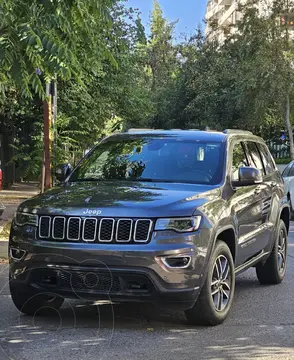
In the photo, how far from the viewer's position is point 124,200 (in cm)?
495

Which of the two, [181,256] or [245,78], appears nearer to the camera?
[181,256]

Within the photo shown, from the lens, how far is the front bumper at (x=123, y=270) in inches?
184

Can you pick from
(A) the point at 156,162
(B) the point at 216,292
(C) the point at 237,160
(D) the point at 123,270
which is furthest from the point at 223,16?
(D) the point at 123,270

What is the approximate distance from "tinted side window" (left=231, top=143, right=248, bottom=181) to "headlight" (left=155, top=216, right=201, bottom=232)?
1.25m

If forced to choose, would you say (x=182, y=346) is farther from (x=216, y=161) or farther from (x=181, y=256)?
(x=216, y=161)

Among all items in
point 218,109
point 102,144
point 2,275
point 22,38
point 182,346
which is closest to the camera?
point 182,346

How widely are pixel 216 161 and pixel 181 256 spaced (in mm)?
1557

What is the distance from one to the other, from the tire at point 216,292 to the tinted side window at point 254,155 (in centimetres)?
186

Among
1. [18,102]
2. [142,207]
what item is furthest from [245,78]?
[142,207]

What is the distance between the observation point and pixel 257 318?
→ 5602 millimetres

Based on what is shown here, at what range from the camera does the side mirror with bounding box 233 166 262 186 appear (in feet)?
19.0

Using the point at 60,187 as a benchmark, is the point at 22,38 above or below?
above

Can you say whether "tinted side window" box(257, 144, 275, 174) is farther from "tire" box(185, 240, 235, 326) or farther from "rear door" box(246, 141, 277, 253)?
"tire" box(185, 240, 235, 326)

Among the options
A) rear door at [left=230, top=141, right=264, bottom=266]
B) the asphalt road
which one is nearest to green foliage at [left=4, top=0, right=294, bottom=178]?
rear door at [left=230, top=141, right=264, bottom=266]
